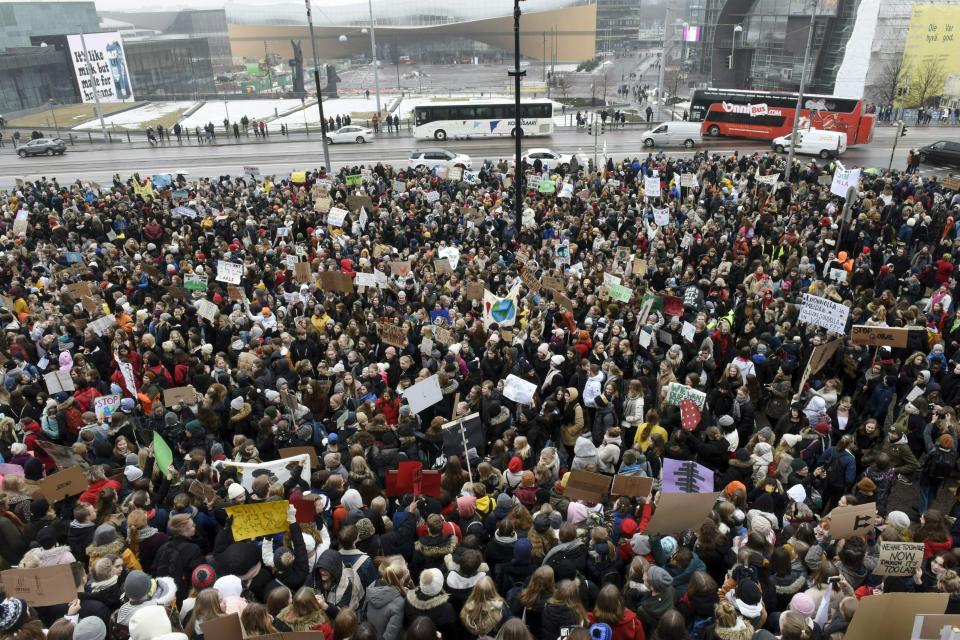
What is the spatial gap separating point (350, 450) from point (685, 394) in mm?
4237

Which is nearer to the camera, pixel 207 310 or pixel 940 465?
pixel 940 465

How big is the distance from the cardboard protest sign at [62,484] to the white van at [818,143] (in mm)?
34769

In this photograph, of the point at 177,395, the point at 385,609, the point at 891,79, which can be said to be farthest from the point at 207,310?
the point at 891,79

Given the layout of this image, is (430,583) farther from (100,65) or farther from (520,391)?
(100,65)

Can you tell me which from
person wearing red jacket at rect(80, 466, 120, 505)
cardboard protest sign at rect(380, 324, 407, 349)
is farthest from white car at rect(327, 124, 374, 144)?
person wearing red jacket at rect(80, 466, 120, 505)

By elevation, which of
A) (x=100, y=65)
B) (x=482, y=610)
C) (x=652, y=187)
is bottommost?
(x=482, y=610)

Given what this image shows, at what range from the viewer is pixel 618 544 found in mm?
5824

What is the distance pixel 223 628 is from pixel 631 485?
397 centimetres

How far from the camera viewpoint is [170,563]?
5418 mm

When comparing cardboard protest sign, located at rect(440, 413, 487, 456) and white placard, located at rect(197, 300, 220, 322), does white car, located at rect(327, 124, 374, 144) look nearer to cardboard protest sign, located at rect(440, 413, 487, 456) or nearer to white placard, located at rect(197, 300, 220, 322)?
white placard, located at rect(197, 300, 220, 322)

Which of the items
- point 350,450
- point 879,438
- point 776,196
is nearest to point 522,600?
point 350,450

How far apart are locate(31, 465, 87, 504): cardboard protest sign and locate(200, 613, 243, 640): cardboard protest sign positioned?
3296mm

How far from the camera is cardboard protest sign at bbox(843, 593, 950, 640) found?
4.45 meters

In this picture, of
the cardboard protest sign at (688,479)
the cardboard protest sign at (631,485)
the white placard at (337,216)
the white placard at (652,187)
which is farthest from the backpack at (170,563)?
the white placard at (652,187)
